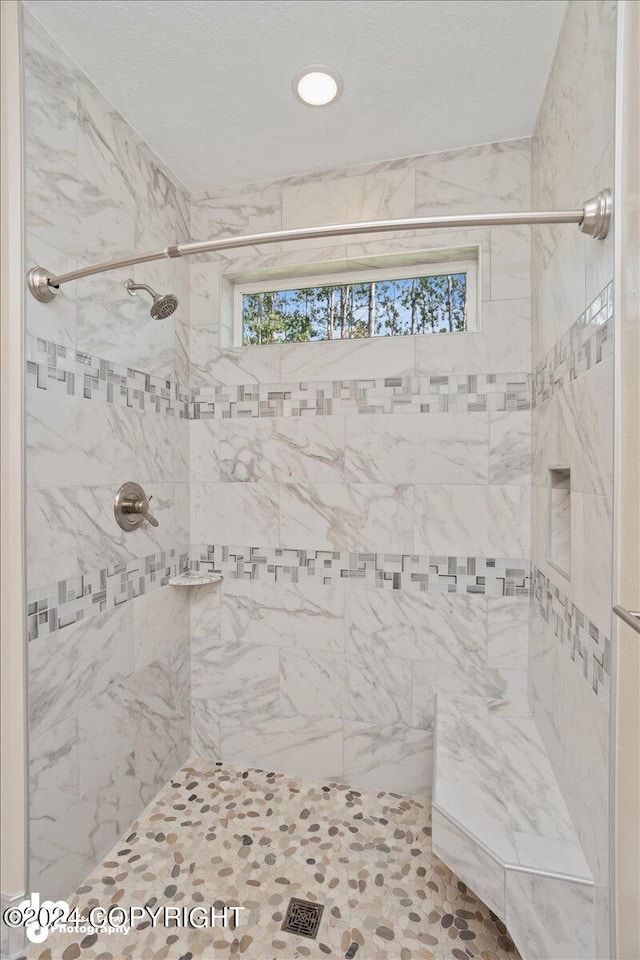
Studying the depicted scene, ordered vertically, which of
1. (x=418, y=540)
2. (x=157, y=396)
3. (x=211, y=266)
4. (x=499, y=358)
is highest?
(x=211, y=266)

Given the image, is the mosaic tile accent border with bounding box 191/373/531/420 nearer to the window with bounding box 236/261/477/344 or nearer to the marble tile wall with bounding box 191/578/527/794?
the window with bounding box 236/261/477/344

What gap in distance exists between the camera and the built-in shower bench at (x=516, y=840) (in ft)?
3.26

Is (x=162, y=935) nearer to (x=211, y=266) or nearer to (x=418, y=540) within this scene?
(x=418, y=540)

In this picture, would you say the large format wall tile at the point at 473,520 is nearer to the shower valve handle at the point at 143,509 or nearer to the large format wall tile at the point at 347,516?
the large format wall tile at the point at 347,516

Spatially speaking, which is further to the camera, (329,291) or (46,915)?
(329,291)

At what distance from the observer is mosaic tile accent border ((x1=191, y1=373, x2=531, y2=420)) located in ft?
5.63

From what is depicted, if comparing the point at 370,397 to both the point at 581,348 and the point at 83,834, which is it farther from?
the point at 83,834

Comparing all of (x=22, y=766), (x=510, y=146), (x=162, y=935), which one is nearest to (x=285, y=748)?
(x=162, y=935)

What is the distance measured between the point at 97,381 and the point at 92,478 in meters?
0.33

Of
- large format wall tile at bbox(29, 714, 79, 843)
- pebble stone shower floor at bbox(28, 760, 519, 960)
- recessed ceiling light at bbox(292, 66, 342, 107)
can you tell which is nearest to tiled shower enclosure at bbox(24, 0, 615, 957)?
large format wall tile at bbox(29, 714, 79, 843)

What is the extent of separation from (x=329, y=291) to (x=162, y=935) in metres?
2.27

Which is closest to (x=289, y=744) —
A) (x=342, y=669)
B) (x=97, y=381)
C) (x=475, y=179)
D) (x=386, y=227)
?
(x=342, y=669)

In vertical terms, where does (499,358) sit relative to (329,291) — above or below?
below

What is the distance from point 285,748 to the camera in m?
1.93
